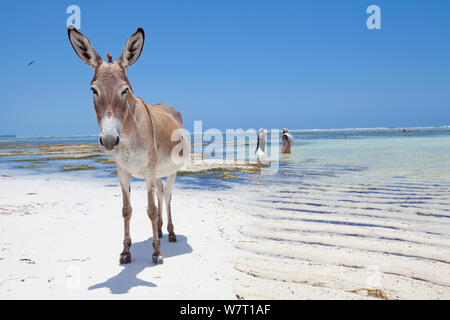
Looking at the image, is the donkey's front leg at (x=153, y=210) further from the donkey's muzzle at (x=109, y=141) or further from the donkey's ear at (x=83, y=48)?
the donkey's ear at (x=83, y=48)

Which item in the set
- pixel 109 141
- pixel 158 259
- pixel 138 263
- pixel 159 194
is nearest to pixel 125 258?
pixel 138 263

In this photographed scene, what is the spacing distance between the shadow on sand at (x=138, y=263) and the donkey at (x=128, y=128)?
166 mm

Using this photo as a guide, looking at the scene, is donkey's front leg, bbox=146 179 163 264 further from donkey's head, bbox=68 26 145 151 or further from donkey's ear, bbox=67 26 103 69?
donkey's ear, bbox=67 26 103 69

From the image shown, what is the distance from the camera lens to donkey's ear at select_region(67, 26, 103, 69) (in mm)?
3520

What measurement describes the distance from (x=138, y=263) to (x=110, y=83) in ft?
8.51

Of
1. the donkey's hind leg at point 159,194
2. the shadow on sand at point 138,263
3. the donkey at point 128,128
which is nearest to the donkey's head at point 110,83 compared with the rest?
the donkey at point 128,128

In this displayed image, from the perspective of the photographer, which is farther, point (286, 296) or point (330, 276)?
point (330, 276)

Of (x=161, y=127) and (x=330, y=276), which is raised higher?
(x=161, y=127)

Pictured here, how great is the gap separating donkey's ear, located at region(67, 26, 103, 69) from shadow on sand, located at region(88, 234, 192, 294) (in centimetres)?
270

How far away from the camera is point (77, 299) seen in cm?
329

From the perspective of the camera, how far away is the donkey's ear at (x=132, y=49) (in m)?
3.68

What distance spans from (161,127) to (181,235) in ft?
7.17
